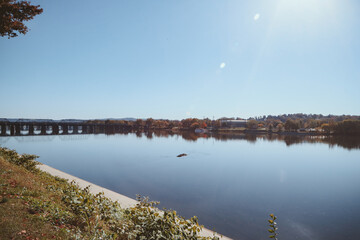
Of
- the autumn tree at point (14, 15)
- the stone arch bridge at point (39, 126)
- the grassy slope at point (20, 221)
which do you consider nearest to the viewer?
the grassy slope at point (20, 221)

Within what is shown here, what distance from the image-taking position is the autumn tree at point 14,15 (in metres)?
12.7

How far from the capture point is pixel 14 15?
44.3 feet

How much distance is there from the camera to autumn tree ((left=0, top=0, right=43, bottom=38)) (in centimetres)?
1268

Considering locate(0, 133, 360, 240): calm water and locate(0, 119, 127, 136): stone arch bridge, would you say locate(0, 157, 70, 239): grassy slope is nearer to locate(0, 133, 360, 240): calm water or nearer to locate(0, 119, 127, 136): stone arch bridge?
locate(0, 133, 360, 240): calm water

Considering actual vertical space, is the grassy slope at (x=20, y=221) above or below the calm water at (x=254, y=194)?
above

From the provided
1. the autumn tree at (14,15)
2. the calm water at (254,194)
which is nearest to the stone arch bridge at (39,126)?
the calm water at (254,194)

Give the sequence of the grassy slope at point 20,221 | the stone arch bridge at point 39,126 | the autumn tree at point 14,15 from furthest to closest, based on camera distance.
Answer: the stone arch bridge at point 39,126, the autumn tree at point 14,15, the grassy slope at point 20,221

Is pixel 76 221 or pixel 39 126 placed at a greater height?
pixel 39 126

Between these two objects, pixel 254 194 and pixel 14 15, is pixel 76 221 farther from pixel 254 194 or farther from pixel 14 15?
pixel 254 194

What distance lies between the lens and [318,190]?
25188 millimetres

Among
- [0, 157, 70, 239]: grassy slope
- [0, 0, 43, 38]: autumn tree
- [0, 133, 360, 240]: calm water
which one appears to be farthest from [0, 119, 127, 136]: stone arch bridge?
[0, 157, 70, 239]: grassy slope

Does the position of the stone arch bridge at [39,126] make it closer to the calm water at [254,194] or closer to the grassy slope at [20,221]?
the calm water at [254,194]

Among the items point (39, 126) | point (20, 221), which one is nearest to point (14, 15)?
point (20, 221)

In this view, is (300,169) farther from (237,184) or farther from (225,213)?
(225,213)
